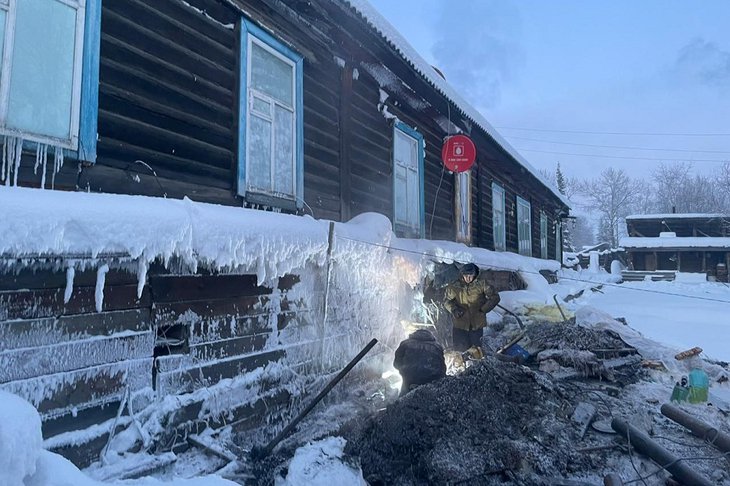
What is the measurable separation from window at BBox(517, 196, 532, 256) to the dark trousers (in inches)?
329

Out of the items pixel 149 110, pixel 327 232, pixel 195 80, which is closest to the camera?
pixel 149 110

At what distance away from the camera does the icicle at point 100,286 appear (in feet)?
8.77

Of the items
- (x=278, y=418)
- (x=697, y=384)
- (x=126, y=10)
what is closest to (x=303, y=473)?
(x=278, y=418)

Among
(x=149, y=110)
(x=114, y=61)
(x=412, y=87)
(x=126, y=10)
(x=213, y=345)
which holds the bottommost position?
(x=213, y=345)

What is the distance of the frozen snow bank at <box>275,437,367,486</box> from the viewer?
3.06 meters

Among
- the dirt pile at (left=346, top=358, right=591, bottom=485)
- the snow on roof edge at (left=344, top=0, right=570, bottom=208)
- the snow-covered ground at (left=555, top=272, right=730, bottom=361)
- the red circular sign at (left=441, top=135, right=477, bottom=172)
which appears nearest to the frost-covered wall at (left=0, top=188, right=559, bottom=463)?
the dirt pile at (left=346, top=358, right=591, bottom=485)

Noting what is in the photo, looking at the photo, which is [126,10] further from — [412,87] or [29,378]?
[412,87]

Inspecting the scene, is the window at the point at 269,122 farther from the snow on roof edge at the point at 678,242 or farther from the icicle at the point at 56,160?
the snow on roof edge at the point at 678,242

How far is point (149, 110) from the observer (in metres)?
3.39

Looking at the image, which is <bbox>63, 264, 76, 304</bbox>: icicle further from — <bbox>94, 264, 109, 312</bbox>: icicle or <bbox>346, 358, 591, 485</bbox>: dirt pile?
<bbox>346, 358, 591, 485</bbox>: dirt pile

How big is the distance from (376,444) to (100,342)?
221cm

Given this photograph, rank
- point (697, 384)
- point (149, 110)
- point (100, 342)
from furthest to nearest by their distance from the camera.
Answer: point (697, 384) < point (149, 110) < point (100, 342)

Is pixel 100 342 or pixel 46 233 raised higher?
pixel 46 233

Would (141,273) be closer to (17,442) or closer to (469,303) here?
(17,442)
